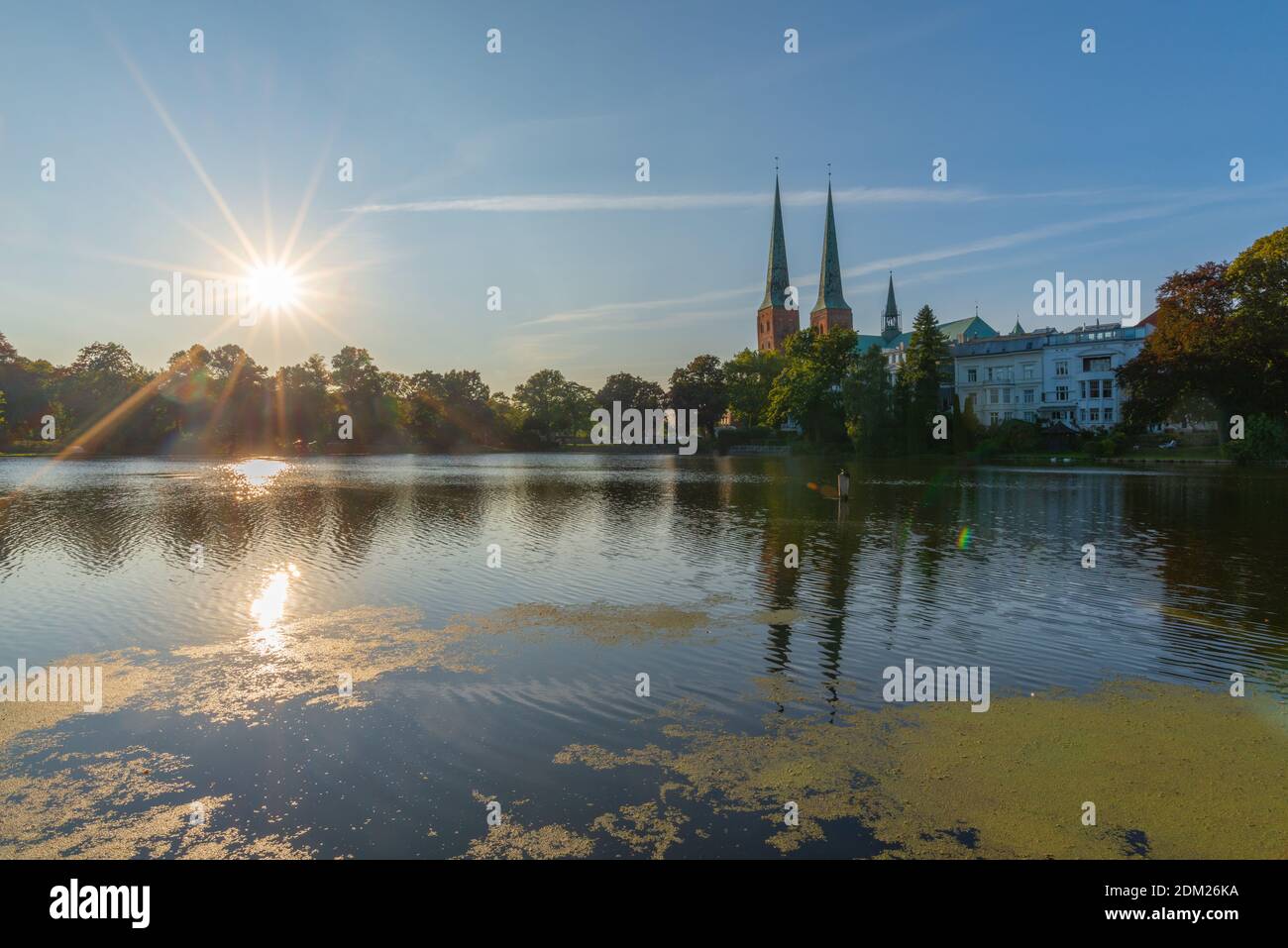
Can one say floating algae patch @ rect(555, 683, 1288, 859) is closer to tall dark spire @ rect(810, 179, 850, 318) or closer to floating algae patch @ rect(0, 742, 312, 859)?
floating algae patch @ rect(0, 742, 312, 859)

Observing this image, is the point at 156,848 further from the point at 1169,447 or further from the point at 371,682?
the point at 1169,447

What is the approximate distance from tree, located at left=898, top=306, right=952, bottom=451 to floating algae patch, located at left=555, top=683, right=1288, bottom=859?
96049mm

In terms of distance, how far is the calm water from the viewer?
9.60 meters

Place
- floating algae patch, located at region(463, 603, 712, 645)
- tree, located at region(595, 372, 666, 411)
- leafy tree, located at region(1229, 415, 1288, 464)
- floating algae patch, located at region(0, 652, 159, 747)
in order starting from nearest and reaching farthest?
floating algae patch, located at region(0, 652, 159, 747) → floating algae patch, located at region(463, 603, 712, 645) → leafy tree, located at region(1229, 415, 1288, 464) → tree, located at region(595, 372, 666, 411)

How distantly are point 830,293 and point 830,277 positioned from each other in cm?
417

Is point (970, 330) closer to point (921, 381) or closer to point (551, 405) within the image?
point (921, 381)

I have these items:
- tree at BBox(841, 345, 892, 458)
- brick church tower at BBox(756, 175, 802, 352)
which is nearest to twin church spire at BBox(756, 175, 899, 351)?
brick church tower at BBox(756, 175, 802, 352)

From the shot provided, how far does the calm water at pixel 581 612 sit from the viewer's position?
9.60 meters

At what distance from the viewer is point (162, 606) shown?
19.5 meters

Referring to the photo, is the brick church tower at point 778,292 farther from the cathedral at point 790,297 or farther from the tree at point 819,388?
the tree at point 819,388

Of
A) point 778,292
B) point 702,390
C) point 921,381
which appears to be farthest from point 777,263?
point 921,381

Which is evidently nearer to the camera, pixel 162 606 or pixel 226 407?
pixel 162 606
